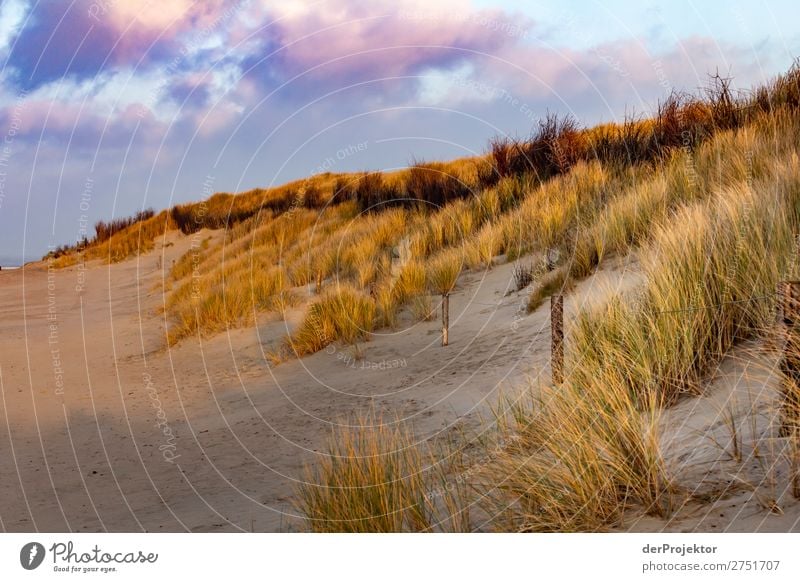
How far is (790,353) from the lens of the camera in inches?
107

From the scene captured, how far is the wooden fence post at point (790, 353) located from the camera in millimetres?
2549

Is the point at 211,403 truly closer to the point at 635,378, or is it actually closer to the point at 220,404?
the point at 220,404

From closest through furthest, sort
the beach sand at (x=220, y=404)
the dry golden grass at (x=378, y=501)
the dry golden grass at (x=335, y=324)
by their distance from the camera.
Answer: the dry golden grass at (x=378, y=501) → the beach sand at (x=220, y=404) → the dry golden grass at (x=335, y=324)

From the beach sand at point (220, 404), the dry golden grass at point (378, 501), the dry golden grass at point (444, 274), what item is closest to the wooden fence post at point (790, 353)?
the beach sand at point (220, 404)

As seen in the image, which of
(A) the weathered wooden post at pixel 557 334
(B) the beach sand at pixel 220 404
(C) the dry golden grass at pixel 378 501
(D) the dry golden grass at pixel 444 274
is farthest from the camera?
(D) the dry golden grass at pixel 444 274

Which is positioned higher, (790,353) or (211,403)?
(790,353)

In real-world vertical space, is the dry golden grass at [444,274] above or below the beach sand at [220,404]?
above
